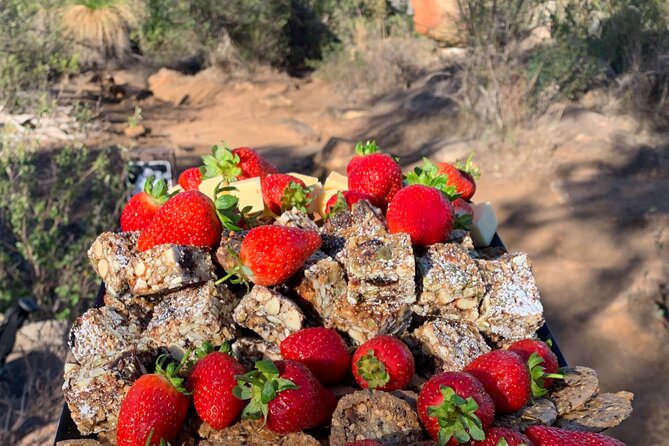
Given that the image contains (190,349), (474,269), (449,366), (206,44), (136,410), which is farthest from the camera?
(206,44)

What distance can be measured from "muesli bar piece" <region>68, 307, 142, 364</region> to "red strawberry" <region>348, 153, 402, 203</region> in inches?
34.3

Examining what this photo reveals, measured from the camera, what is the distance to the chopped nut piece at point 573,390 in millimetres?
1707

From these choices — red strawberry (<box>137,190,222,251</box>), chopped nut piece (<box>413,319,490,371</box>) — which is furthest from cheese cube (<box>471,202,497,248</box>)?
red strawberry (<box>137,190,222,251</box>)

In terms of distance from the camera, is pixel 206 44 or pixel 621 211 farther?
pixel 206 44

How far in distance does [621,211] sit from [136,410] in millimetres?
5858

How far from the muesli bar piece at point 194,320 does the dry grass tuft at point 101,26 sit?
468 inches

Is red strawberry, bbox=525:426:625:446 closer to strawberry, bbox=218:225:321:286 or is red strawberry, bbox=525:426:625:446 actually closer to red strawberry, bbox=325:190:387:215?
strawberry, bbox=218:225:321:286

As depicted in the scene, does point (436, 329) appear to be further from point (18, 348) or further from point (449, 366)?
point (18, 348)

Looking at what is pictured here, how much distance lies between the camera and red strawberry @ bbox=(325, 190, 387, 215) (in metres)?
2.14

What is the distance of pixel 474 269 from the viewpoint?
6.13 feet

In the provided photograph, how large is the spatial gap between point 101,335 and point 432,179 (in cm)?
111

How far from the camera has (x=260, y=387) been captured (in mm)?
1477

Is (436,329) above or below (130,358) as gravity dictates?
above

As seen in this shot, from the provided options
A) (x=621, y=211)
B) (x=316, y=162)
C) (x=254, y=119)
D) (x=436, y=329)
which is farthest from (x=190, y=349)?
(x=254, y=119)
